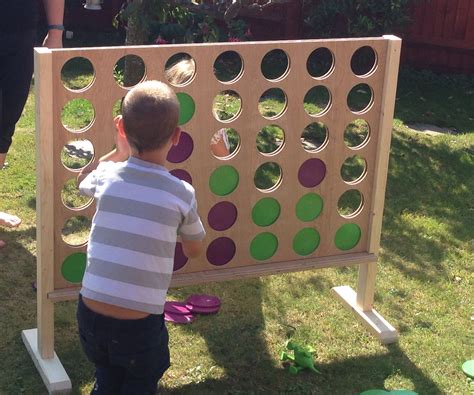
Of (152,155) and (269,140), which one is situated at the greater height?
(152,155)

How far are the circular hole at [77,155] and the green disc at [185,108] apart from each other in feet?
8.25

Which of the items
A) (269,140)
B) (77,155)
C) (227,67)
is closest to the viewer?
(77,155)

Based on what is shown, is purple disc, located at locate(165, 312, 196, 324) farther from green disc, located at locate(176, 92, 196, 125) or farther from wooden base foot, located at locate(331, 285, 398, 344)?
green disc, located at locate(176, 92, 196, 125)

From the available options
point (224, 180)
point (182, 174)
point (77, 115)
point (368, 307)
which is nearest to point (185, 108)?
point (182, 174)

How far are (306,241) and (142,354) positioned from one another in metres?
1.35

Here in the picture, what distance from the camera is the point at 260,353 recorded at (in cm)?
382

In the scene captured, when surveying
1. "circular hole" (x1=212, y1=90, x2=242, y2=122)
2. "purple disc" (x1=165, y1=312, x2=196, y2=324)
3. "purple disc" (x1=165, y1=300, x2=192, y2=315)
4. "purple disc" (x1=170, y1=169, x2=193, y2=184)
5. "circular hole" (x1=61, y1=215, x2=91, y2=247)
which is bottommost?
"purple disc" (x1=165, y1=312, x2=196, y2=324)

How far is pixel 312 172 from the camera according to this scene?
374 centimetres

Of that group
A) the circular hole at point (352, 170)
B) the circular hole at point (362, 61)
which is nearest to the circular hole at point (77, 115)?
the circular hole at point (352, 170)

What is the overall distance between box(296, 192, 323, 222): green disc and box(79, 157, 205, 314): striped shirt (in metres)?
1.17

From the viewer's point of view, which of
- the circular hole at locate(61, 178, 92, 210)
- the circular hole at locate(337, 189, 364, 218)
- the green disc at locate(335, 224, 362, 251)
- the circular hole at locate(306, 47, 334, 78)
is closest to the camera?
the green disc at locate(335, 224, 362, 251)

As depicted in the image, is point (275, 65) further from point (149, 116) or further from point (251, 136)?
point (149, 116)

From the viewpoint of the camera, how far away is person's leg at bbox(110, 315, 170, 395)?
267 cm

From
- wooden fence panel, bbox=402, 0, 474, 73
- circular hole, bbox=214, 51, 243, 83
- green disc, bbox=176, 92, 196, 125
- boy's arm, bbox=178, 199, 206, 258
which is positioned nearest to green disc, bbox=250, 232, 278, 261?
green disc, bbox=176, 92, 196, 125
